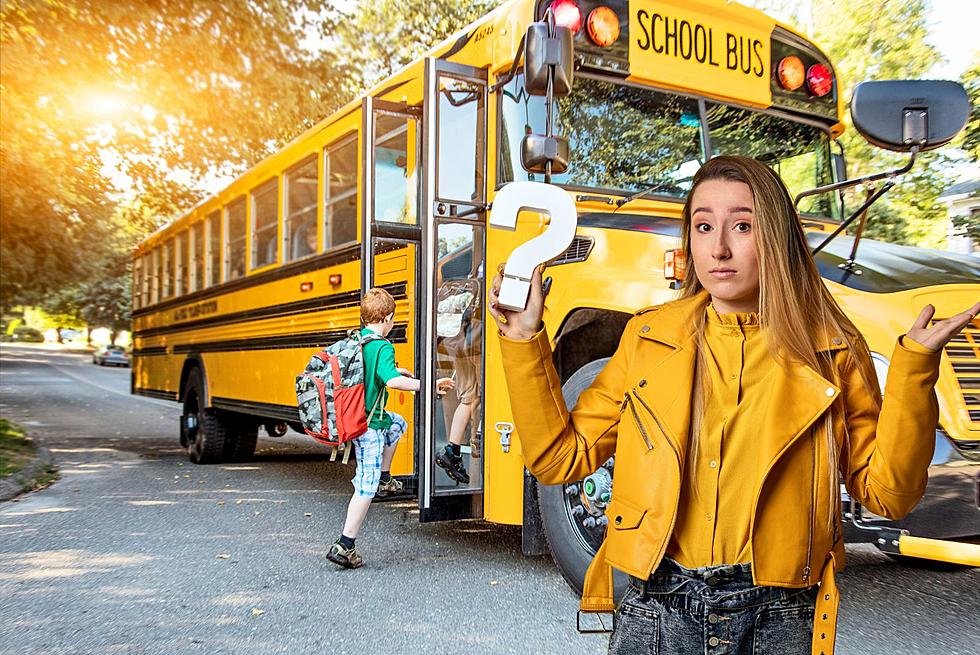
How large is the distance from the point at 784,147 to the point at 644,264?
57.0 inches

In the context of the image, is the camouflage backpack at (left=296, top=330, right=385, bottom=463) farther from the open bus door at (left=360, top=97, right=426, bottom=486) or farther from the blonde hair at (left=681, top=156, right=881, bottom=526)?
the blonde hair at (left=681, top=156, right=881, bottom=526)

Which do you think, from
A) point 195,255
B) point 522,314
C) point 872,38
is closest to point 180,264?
point 195,255

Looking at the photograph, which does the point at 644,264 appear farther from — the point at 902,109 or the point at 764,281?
the point at 764,281

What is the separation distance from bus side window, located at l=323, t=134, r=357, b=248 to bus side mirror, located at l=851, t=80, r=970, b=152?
364 cm

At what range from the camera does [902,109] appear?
2.81 m

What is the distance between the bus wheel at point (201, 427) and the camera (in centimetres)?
886

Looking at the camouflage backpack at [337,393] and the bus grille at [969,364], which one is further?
the camouflage backpack at [337,393]

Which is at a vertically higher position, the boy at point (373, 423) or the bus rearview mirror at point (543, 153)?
the bus rearview mirror at point (543, 153)

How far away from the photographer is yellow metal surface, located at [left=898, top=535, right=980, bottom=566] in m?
2.70

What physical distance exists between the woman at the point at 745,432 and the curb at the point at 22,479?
684 centimetres

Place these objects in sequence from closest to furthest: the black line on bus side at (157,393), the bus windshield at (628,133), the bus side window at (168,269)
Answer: the bus windshield at (628,133)
the black line on bus side at (157,393)
the bus side window at (168,269)

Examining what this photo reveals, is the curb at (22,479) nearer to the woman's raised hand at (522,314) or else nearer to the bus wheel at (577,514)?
the bus wheel at (577,514)

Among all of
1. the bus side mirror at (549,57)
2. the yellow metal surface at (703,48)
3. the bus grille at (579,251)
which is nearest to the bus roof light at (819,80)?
the yellow metal surface at (703,48)

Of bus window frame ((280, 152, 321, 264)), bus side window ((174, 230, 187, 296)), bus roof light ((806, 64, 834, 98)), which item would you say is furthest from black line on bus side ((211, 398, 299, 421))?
bus roof light ((806, 64, 834, 98))
